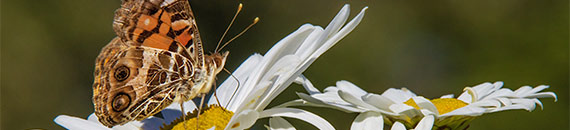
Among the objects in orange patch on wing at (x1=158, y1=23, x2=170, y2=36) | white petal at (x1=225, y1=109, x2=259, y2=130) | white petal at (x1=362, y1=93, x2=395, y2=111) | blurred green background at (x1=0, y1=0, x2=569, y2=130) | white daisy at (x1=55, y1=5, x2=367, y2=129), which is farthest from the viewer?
blurred green background at (x1=0, y1=0, x2=569, y2=130)

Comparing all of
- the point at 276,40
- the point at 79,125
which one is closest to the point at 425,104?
the point at 79,125

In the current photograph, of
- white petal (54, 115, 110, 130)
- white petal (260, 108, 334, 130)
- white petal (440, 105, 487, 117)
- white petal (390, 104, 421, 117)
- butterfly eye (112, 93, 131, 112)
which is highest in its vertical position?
white petal (440, 105, 487, 117)

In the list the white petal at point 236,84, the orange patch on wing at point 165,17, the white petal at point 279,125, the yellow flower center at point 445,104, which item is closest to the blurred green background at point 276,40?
the white petal at point 236,84

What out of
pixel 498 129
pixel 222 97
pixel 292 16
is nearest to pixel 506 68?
pixel 498 129

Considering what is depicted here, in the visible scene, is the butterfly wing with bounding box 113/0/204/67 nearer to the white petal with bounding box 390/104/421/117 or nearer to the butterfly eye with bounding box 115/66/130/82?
the butterfly eye with bounding box 115/66/130/82

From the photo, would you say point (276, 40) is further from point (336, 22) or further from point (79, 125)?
point (336, 22)

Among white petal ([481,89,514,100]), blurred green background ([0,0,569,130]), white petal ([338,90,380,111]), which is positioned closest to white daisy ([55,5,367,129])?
white petal ([338,90,380,111])
